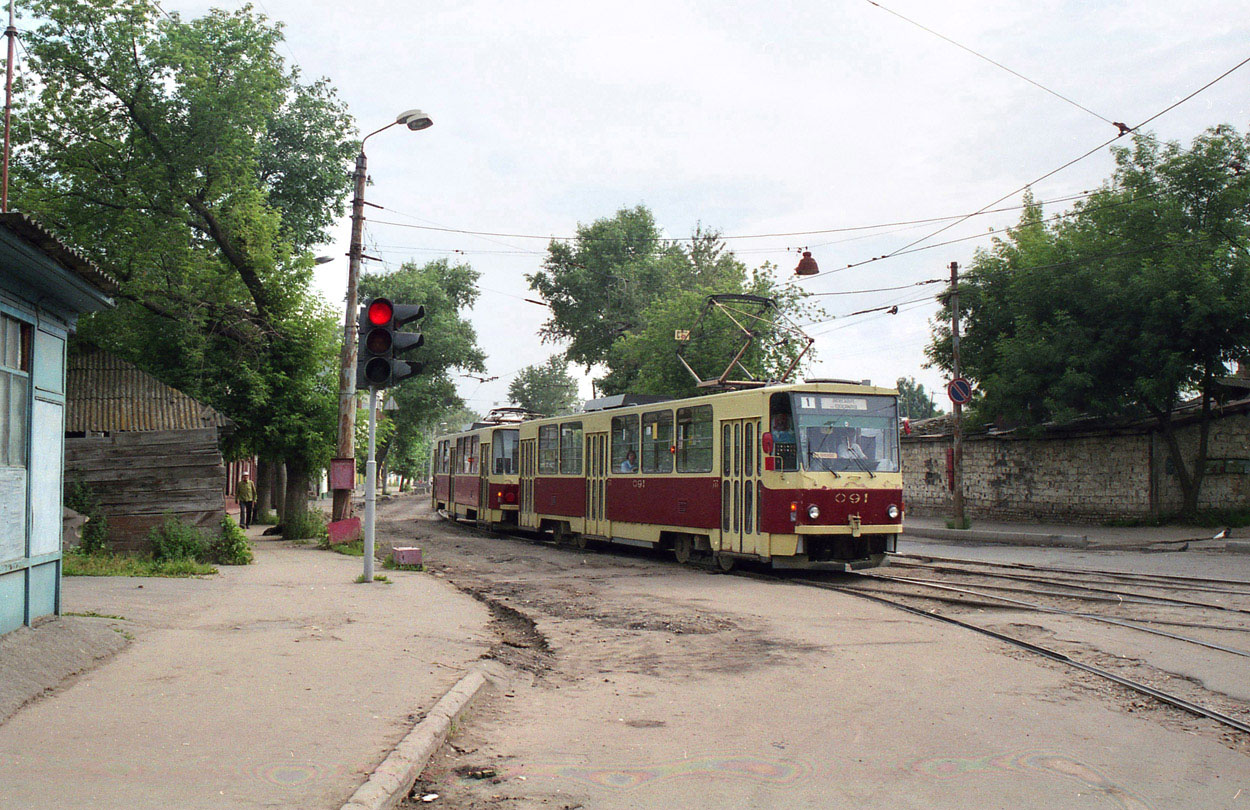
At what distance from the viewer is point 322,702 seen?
631 cm

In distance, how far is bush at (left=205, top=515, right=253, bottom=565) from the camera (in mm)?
16328

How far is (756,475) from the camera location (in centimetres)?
1505

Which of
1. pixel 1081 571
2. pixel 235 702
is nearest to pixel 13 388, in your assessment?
pixel 235 702

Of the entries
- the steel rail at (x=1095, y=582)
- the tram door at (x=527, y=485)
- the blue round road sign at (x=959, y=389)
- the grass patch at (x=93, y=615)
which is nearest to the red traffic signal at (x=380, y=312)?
the grass patch at (x=93, y=615)

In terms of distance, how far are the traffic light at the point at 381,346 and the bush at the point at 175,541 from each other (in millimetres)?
5247

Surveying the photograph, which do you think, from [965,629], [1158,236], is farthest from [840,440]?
[1158,236]

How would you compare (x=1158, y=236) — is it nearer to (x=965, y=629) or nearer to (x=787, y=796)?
(x=965, y=629)

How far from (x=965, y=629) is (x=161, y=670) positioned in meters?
7.34

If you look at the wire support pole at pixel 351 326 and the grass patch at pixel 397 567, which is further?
the wire support pole at pixel 351 326

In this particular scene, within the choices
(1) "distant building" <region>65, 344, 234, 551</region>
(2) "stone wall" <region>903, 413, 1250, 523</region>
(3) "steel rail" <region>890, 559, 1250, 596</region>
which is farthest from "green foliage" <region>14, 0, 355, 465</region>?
(2) "stone wall" <region>903, 413, 1250, 523</region>

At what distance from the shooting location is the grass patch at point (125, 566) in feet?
43.8

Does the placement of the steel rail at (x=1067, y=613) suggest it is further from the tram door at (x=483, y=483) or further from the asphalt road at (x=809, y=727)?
the tram door at (x=483, y=483)

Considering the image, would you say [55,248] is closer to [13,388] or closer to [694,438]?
[13,388]

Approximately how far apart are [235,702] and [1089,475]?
2706 cm
